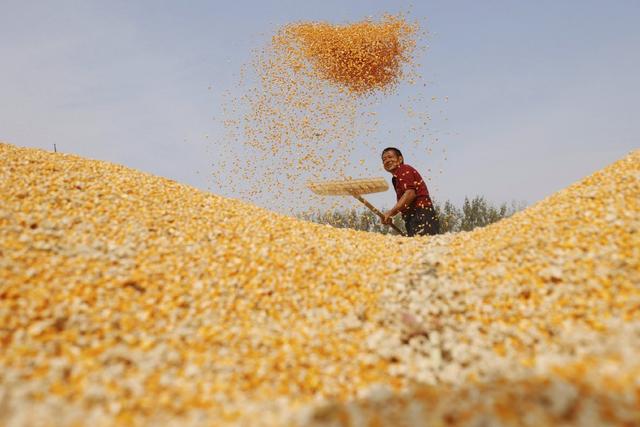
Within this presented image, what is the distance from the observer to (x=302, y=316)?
10.4ft

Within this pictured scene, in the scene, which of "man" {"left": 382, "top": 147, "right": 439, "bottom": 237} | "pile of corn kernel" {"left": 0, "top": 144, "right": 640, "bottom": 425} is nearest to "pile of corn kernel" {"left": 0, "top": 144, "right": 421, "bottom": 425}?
"pile of corn kernel" {"left": 0, "top": 144, "right": 640, "bottom": 425}

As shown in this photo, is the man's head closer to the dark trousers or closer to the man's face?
the man's face

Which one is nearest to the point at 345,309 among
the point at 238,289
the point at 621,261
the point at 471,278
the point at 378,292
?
the point at 378,292

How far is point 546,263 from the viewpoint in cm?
341

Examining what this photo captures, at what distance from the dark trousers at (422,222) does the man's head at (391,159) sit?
837 mm

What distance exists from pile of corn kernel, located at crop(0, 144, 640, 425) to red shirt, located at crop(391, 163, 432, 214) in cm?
211

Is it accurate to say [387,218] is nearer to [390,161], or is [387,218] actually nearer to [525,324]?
[390,161]

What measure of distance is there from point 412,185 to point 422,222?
53 centimetres

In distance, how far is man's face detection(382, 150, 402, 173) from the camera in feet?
23.9

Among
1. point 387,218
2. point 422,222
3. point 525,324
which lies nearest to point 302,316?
point 525,324

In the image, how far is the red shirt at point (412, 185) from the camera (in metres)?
6.71

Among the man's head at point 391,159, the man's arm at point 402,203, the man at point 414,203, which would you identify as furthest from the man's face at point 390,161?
the man's arm at point 402,203

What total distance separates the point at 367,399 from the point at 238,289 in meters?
1.35

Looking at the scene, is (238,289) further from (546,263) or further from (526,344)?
(546,263)
